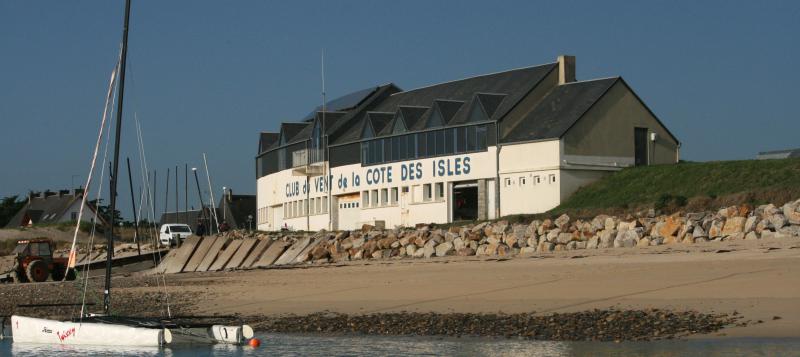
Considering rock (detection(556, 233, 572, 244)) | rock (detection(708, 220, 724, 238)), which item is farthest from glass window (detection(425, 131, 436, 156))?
rock (detection(708, 220, 724, 238))

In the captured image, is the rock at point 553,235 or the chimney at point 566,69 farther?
the chimney at point 566,69

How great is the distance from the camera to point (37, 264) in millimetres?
47812

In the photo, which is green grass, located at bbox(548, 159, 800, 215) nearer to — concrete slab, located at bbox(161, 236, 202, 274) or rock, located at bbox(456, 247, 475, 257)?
rock, located at bbox(456, 247, 475, 257)

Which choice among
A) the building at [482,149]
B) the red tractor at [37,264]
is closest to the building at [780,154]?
the building at [482,149]

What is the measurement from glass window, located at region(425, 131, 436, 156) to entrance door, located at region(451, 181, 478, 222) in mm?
2401

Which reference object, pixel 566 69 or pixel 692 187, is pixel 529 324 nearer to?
pixel 692 187

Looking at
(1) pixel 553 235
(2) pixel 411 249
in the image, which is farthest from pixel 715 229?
(2) pixel 411 249

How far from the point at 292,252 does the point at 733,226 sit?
63.6 ft

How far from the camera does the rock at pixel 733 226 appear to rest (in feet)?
111

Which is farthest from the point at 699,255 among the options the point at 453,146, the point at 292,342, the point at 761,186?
the point at 453,146

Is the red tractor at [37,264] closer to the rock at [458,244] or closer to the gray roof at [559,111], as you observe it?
the rock at [458,244]

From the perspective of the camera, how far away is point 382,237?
4759 centimetres

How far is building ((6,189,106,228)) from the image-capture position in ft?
368

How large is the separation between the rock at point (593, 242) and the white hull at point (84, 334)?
18.7 meters
